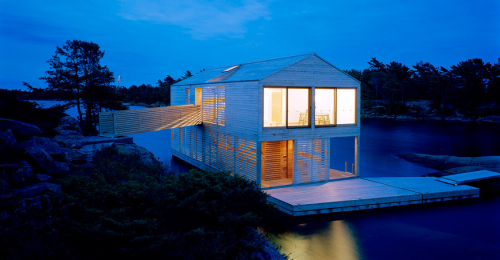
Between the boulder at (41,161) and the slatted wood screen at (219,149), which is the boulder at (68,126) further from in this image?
the boulder at (41,161)

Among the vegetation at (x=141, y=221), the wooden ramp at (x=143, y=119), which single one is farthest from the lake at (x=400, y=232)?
the wooden ramp at (x=143, y=119)

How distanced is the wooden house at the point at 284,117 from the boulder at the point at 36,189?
19.6 ft

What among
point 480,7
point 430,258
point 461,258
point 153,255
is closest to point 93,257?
point 153,255

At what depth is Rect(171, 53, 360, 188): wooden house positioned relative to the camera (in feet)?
35.3

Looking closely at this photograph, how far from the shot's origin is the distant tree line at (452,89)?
42656 millimetres

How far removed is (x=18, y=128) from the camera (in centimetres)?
840

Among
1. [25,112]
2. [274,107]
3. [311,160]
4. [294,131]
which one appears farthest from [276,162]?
[25,112]

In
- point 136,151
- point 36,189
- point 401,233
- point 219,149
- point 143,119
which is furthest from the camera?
point 219,149

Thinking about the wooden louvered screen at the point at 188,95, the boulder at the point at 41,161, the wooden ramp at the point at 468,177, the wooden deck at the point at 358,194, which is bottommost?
the wooden deck at the point at 358,194

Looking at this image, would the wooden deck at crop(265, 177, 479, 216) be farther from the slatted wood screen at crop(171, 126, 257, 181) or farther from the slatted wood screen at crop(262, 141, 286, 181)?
the slatted wood screen at crop(171, 126, 257, 181)

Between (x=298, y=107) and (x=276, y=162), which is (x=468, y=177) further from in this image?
(x=276, y=162)

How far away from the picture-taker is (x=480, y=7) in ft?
96.3

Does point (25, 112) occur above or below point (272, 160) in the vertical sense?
above

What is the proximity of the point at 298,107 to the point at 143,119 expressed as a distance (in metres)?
5.60
